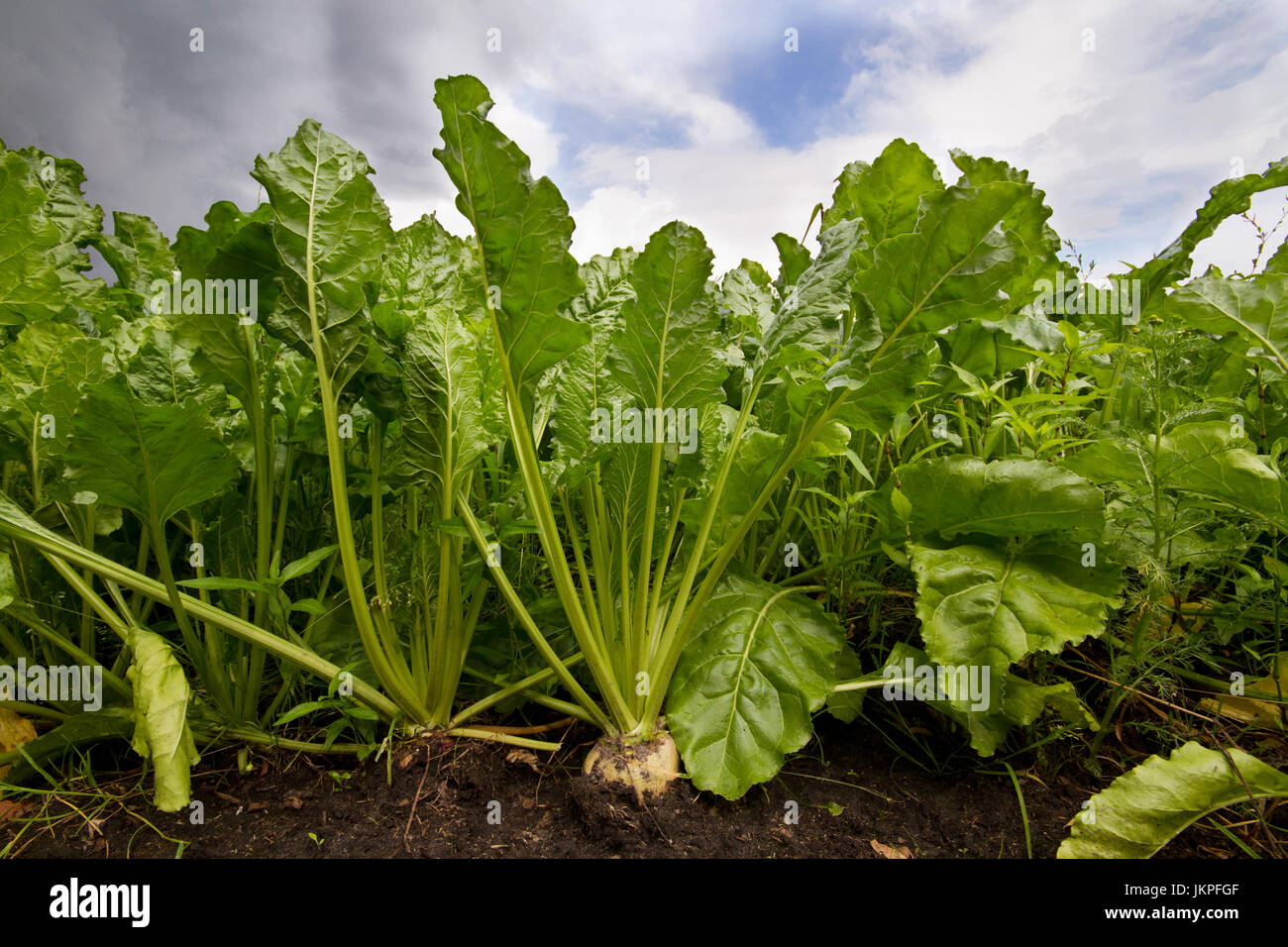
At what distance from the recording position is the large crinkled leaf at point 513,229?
111cm

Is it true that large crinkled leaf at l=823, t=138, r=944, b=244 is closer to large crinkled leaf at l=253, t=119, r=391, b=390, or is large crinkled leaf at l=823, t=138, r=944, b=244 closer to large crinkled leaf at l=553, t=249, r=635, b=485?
large crinkled leaf at l=553, t=249, r=635, b=485

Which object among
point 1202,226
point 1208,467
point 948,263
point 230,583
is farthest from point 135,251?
point 1202,226

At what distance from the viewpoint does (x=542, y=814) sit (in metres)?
1.24

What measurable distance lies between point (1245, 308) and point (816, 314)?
893mm

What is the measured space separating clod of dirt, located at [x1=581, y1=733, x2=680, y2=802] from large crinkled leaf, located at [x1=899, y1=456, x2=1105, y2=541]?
647 mm

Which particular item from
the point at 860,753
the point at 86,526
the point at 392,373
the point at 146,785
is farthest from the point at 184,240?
the point at 860,753

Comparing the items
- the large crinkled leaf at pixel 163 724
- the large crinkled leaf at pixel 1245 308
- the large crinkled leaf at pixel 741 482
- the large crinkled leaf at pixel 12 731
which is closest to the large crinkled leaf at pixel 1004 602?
the large crinkled leaf at pixel 741 482

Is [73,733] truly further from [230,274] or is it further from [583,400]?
[583,400]

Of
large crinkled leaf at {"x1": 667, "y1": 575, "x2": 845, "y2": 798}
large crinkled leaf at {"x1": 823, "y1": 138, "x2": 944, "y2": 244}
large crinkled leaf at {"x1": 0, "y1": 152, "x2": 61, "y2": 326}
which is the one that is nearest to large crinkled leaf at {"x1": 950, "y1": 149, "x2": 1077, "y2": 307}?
large crinkled leaf at {"x1": 823, "y1": 138, "x2": 944, "y2": 244}

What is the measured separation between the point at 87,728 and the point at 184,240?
953 millimetres

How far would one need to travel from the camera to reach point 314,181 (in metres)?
1.29

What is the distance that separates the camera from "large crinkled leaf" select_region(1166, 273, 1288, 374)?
4.74 ft

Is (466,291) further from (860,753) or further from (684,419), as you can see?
(860,753)
